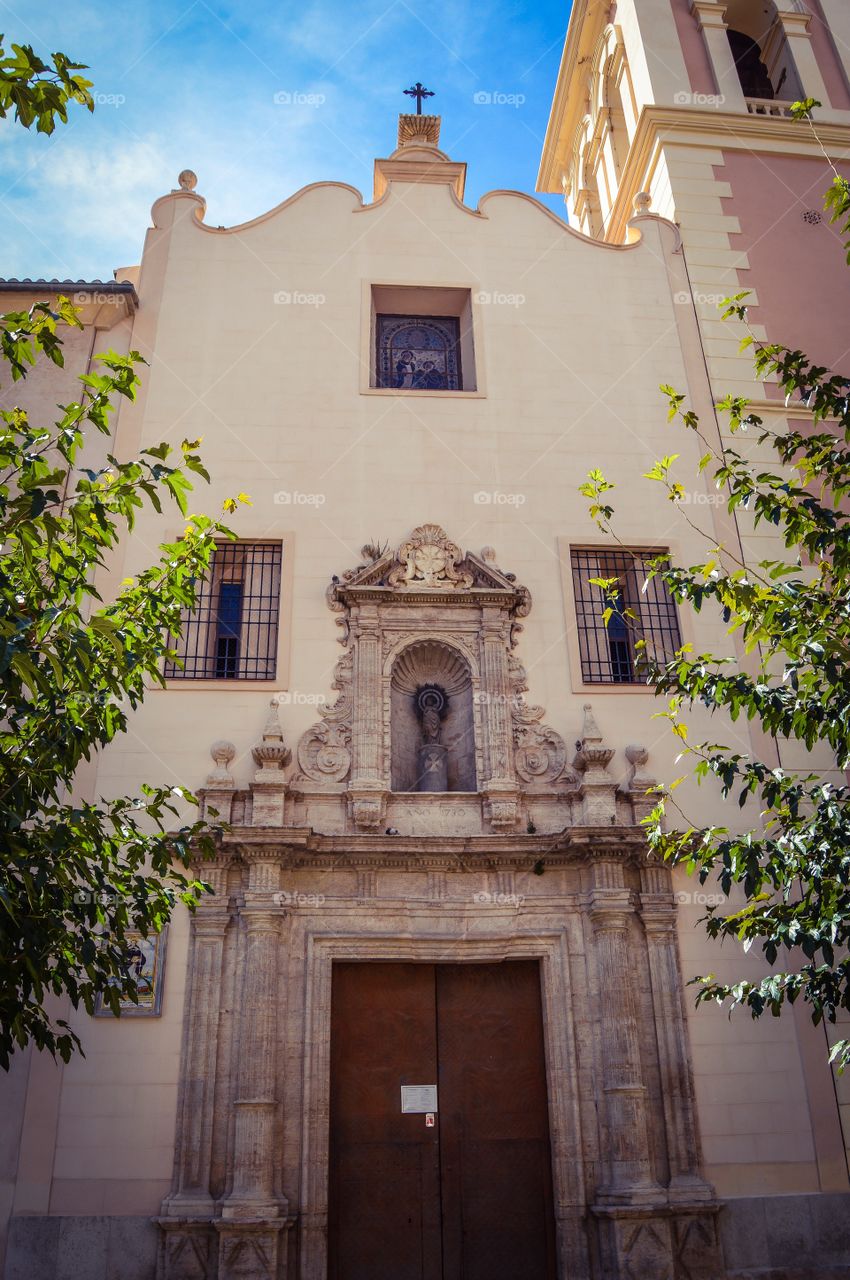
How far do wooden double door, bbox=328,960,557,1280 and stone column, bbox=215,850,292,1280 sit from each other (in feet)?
2.20

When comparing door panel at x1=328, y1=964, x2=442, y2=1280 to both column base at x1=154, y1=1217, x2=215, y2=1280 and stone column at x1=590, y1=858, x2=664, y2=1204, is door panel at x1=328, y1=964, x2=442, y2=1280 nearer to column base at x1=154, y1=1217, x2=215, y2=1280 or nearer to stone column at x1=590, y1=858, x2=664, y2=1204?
column base at x1=154, y1=1217, x2=215, y2=1280

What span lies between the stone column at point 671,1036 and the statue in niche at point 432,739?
2.16m

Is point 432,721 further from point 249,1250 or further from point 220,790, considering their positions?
point 249,1250

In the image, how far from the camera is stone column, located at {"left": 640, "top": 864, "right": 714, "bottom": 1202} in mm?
8734

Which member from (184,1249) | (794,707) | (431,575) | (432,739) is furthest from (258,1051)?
(794,707)

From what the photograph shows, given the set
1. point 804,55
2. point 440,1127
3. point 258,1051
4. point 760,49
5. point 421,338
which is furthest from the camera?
point 760,49

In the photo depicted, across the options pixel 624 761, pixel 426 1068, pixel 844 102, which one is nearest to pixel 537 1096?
pixel 426 1068

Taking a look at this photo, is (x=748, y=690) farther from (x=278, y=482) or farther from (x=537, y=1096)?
(x=278, y=482)

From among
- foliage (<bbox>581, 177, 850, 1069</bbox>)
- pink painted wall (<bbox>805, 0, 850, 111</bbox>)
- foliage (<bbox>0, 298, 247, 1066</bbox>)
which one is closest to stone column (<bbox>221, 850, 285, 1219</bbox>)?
foliage (<bbox>0, 298, 247, 1066</bbox>)

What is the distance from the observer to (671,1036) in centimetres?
917

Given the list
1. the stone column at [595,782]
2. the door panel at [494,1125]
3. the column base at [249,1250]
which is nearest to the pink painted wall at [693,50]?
the stone column at [595,782]

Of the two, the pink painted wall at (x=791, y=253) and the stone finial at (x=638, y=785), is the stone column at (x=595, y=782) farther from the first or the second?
the pink painted wall at (x=791, y=253)

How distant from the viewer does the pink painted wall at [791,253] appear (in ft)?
41.2

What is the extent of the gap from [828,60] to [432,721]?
1218 cm
